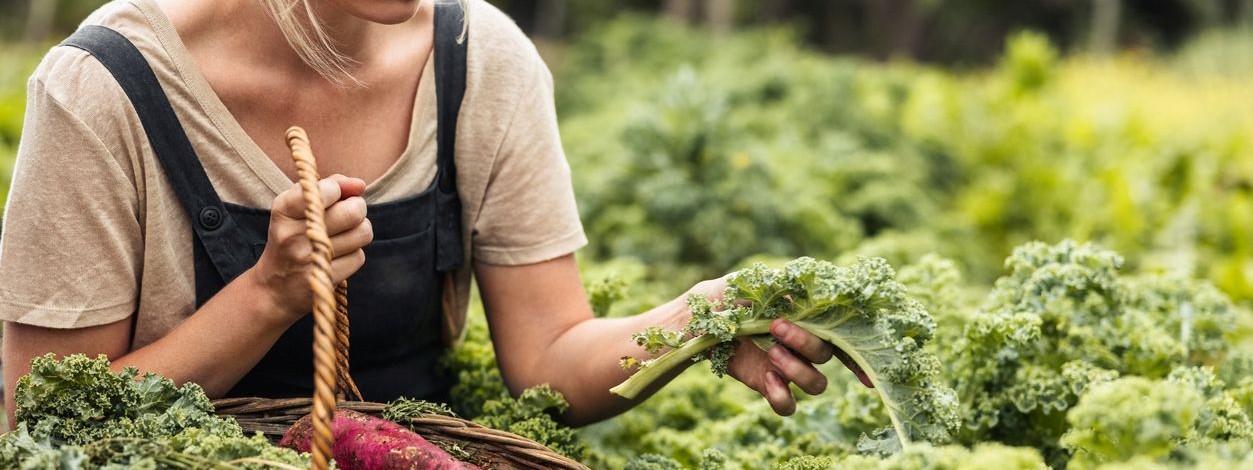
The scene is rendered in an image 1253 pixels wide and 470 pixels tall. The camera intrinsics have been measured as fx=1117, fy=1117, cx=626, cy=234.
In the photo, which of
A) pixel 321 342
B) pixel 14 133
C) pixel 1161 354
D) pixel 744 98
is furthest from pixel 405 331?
pixel 744 98

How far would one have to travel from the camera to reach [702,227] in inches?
207

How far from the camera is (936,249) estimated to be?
5.47 meters

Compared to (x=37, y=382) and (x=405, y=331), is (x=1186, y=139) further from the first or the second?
(x=37, y=382)

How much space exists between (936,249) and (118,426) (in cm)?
434

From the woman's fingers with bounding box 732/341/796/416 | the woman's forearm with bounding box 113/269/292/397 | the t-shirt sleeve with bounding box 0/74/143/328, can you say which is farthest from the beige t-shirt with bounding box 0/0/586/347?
the woman's fingers with bounding box 732/341/796/416

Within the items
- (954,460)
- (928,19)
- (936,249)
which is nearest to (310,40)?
(954,460)

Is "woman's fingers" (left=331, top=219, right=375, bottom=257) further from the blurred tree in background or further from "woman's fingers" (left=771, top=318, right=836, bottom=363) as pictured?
the blurred tree in background

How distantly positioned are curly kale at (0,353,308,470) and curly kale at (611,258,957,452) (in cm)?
75

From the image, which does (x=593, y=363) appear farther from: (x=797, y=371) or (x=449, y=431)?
(x=797, y=371)

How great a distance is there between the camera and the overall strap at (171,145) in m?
1.98

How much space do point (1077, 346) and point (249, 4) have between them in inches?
75.6

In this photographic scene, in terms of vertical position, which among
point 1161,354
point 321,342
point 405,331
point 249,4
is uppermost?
point 249,4

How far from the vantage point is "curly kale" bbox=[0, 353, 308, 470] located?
1648mm

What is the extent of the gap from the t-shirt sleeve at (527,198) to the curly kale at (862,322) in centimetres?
54
